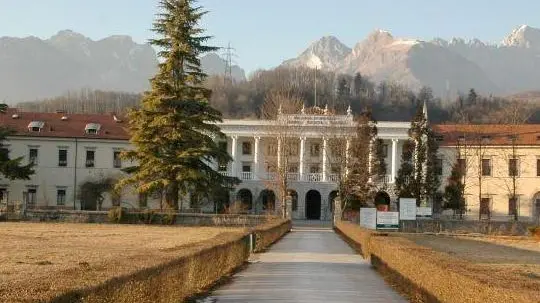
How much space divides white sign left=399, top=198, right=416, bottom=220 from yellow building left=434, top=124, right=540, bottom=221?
29104 millimetres

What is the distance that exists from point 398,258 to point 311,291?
302 cm

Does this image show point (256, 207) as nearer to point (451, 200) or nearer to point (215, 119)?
point (451, 200)

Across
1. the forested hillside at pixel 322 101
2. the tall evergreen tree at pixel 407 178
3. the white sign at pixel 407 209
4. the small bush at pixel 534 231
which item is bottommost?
the small bush at pixel 534 231

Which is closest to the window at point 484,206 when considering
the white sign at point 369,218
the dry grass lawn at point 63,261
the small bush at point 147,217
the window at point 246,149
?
the window at point 246,149

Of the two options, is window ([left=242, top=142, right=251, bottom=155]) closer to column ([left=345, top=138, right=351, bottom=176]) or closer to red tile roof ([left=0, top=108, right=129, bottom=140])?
red tile roof ([left=0, top=108, right=129, bottom=140])

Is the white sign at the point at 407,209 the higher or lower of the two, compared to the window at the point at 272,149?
lower

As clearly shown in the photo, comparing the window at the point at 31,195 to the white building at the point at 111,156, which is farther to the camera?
the white building at the point at 111,156

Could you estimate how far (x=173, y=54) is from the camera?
52531 millimetres

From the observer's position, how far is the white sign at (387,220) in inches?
1697

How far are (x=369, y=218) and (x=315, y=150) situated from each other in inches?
1513

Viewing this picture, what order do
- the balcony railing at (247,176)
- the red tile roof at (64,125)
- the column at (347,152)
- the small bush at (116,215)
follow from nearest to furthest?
the small bush at (116,215), the column at (347,152), the red tile roof at (64,125), the balcony railing at (247,176)

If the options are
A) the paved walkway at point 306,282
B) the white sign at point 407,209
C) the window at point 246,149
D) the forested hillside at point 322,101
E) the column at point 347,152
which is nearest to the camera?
the paved walkway at point 306,282

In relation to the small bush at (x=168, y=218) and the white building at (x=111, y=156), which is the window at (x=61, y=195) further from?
the small bush at (x=168, y=218)

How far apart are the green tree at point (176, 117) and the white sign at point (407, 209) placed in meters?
13.1
